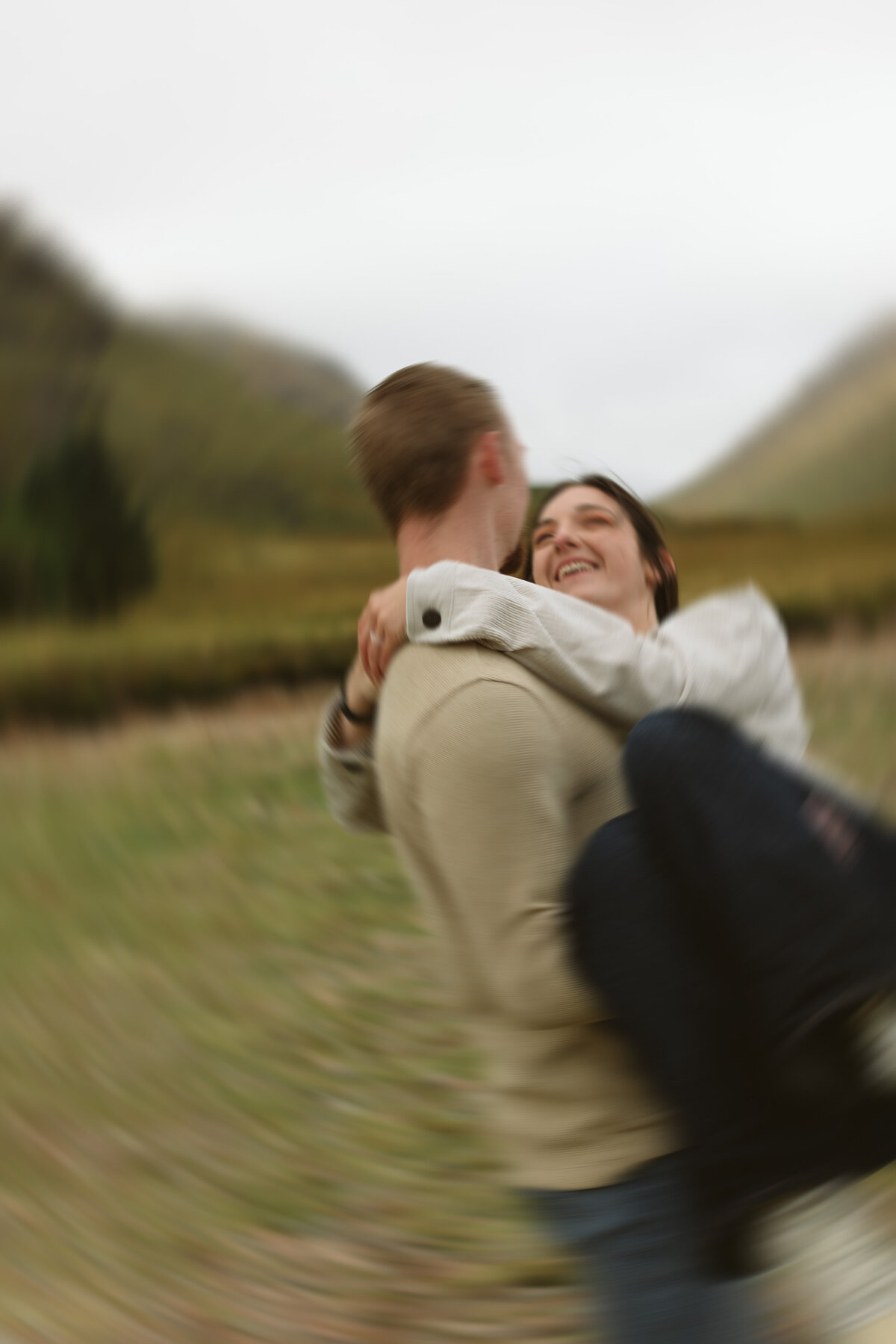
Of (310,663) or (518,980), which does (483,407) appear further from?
(310,663)

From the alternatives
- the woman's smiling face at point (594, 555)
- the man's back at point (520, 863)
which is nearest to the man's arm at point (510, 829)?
the man's back at point (520, 863)

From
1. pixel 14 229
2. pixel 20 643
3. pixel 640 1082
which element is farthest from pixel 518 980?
pixel 14 229

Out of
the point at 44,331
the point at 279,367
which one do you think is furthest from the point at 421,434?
the point at 44,331

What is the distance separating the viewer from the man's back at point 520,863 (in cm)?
49

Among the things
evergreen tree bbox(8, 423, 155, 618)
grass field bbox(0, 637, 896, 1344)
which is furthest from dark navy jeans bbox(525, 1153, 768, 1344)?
evergreen tree bbox(8, 423, 155, 618)

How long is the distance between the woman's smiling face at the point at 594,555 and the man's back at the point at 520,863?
0.19 m

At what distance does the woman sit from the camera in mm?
473

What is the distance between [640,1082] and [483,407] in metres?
0.38

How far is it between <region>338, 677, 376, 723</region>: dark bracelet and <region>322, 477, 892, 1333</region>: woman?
0.19ft

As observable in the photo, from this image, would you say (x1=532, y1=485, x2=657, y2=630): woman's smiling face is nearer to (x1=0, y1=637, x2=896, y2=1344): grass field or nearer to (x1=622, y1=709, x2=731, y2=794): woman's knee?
(x1=622, y1=709, x2=731, y2=794): woman's knee

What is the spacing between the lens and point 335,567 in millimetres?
1794

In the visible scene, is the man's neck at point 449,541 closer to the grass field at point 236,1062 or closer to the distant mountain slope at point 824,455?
the grass field at point 236,1062

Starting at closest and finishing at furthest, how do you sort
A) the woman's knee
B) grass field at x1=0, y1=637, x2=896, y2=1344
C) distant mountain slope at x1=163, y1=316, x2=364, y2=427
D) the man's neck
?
1. the woman's knee
2. the man's neck
3. grass field at x1=0, y1=637, x2=896, y2=1344
4. distant mountain slope at x1=163, y1=316, x2=364, y2=427

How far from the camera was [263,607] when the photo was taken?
184 cm
